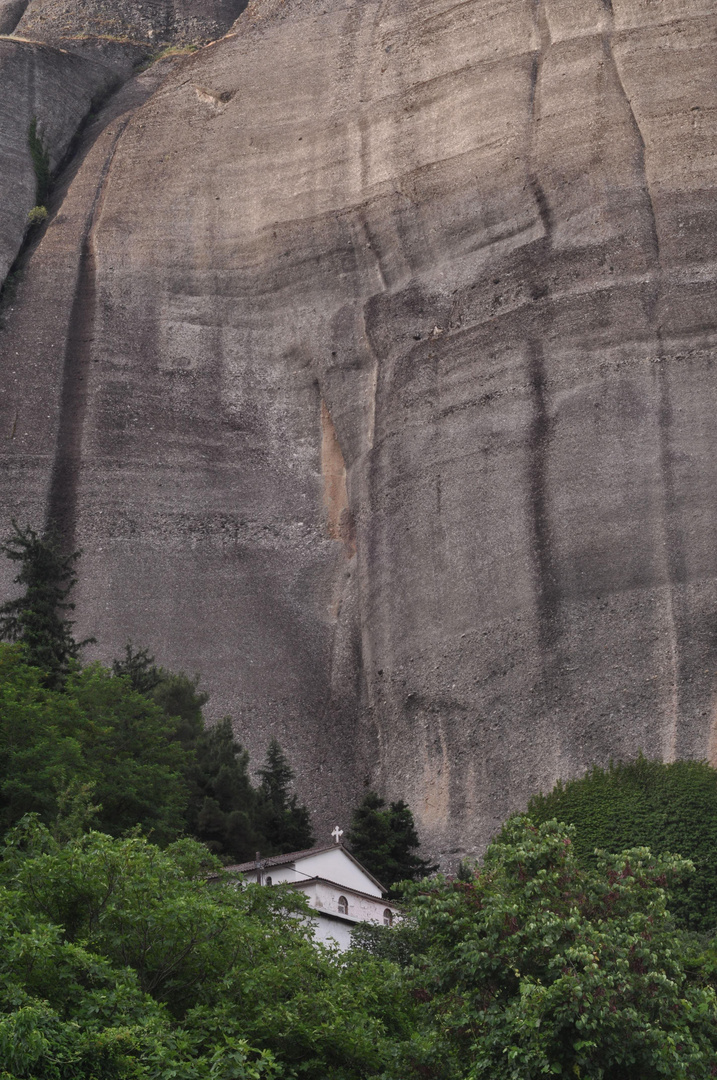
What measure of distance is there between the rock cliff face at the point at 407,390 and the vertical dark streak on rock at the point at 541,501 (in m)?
0.08

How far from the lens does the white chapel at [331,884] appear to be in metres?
22.2

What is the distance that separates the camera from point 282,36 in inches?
1924

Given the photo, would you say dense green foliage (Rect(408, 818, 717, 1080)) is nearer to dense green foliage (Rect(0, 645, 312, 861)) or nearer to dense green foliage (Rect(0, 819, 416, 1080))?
dense green foliage (Rect(0, 819, 416, 1080))

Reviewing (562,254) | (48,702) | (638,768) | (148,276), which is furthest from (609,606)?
(148,276)

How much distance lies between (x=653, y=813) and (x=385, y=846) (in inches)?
208

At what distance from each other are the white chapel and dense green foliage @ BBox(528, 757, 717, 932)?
451cm

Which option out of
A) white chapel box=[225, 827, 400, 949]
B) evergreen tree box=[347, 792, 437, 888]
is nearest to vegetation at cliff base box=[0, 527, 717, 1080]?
white chapel box=[225, 827, 400, 949]

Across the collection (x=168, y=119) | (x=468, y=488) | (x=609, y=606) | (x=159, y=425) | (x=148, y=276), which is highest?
(x=168, y=119)

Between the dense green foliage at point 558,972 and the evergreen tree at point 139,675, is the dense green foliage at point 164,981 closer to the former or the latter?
the dense green foliage at point 558,972

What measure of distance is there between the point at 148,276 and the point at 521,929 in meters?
33.9

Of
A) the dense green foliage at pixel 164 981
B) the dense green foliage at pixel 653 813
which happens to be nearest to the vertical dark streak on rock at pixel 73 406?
the dense green foliage at pixel 653 813

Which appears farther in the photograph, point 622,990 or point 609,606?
point 609,606

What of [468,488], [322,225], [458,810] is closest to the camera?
[458,810]

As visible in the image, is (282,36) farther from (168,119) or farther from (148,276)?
(148,276)
